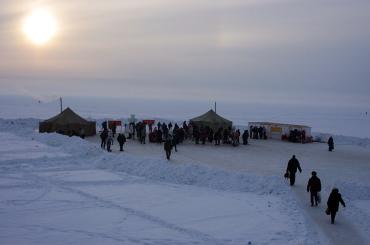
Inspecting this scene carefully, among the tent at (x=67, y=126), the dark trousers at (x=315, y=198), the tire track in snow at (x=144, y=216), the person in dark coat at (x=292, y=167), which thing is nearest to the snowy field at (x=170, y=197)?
the tire track in snow at (x=144, y=216)

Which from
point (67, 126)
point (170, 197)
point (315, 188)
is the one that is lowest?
point (170, 197)

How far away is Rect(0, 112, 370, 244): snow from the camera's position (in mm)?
11172

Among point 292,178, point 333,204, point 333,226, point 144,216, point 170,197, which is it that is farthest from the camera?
point 292,178

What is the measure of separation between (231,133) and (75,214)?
1742 cm

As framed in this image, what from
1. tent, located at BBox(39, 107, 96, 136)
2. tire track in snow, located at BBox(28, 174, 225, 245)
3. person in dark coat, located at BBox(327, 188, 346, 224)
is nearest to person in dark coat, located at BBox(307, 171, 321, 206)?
person in dark coat, located at BBox(327, 188, 346, 224)

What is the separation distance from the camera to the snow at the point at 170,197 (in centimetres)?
1117

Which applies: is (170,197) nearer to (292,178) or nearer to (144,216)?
(144,216)

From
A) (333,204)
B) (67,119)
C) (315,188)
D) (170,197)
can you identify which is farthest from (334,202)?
(67,119)

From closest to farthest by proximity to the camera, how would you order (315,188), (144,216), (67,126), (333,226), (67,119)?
(333,226)
(144,216)
(315,188)
(67,126)
(67,119)

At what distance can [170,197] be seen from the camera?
15.1 meters

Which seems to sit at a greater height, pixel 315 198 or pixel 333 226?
pixel 315 198

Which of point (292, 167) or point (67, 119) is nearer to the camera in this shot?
point (292, 167)

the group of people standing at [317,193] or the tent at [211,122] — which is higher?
the tent at [211,122]

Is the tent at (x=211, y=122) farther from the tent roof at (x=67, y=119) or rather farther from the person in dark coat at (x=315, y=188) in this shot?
the person in dark coat at (x=315, y=188)
